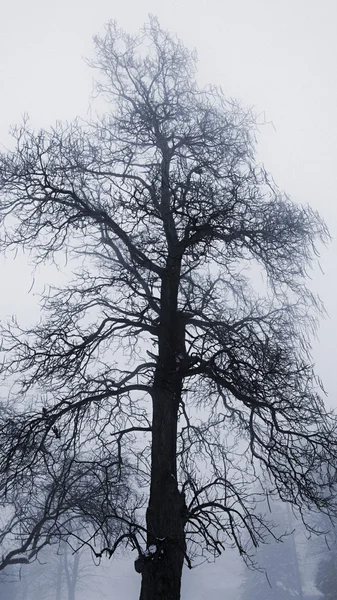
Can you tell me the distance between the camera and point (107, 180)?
27.7 ft

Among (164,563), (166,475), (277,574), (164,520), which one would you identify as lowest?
(164,563)

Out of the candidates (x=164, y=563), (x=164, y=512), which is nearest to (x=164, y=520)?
(x=164, y=512)

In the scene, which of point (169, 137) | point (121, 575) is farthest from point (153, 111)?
point (121, 575)

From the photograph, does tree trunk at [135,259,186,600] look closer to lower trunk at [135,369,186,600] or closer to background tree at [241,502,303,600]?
lower trunk at [135,369,186,600]

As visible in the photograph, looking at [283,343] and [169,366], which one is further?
[283,343]

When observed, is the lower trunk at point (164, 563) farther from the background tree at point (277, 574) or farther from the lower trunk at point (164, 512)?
the background tree at point (277, 574)

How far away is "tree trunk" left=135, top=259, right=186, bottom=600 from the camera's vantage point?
5562 mm

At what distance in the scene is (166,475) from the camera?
6.16 m

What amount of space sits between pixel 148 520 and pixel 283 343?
10.4ft

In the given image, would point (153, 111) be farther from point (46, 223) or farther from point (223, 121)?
point (46, 223)

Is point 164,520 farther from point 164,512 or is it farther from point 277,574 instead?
point 277,574

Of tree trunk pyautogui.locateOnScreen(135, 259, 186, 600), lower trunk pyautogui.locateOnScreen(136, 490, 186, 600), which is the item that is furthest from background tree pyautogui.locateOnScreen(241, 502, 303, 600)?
lower trunk pyautogui.locateOnScreen(136, 490, 186, 600)

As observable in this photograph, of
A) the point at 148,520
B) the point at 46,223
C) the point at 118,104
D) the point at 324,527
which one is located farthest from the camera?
the point at 324,527

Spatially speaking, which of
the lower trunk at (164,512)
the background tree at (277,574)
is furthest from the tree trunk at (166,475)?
the background tree at (277,574)
